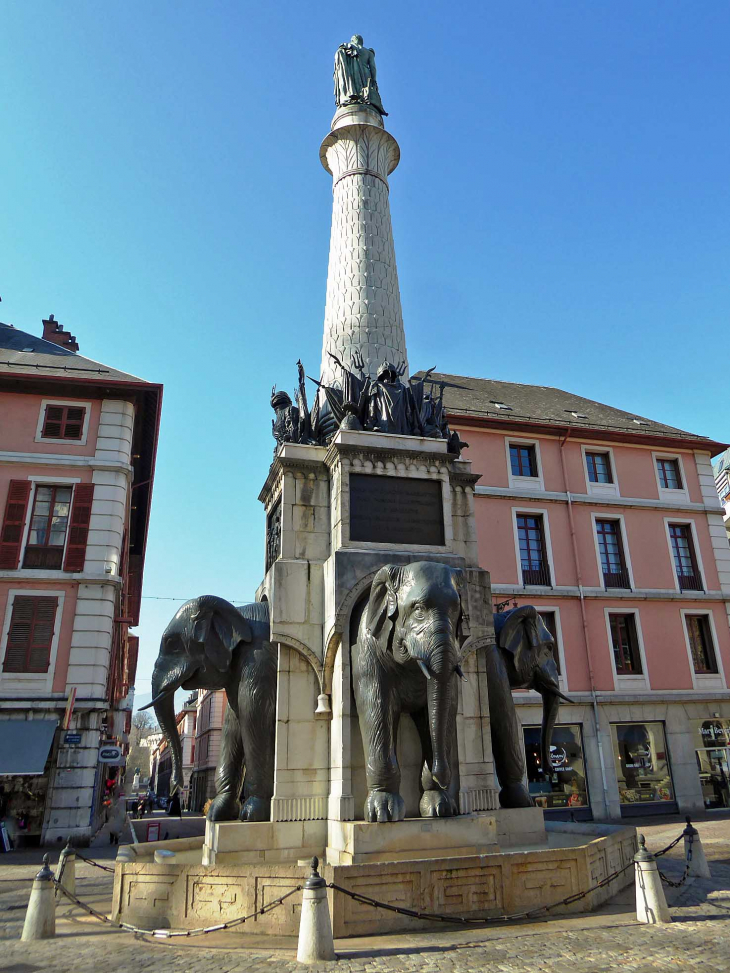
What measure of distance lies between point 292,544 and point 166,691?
2254 mm

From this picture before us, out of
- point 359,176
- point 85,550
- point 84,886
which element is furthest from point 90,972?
point 85,550

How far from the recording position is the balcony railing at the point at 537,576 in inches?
1046

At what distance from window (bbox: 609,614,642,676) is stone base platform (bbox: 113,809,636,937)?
20.3m

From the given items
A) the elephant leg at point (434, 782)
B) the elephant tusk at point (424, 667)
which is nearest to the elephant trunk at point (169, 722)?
the elephant leg at point (434, 782)

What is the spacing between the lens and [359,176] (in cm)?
1255

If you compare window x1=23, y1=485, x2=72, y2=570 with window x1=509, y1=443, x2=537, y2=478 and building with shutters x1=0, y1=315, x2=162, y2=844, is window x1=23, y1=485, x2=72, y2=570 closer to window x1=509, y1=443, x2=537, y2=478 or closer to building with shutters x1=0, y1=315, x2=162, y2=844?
building with shutters x1=0, y1=315, x2=162, y2=844

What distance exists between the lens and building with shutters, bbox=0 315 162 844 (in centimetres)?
1977

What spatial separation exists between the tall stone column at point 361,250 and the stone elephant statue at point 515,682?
4.30 m

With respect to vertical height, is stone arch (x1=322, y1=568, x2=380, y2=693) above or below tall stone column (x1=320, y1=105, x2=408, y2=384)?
below

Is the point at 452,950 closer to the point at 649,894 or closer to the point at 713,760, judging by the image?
the point at 649,894

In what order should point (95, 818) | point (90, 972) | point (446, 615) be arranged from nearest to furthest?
point (90, 972) < point (446, 615) < point (95, 818)

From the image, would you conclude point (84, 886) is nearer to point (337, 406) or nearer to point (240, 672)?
point (240, 672)

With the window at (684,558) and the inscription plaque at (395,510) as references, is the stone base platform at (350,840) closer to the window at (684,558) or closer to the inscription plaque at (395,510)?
the inscription plaque at (395,510)

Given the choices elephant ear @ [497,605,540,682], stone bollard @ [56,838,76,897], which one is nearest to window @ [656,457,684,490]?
elephant ear @ [497,605,540,682]
